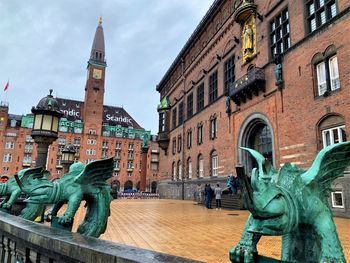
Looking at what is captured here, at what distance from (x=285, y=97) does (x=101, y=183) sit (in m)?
14.6

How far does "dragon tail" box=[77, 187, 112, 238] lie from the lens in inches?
139

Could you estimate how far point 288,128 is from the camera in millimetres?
15508

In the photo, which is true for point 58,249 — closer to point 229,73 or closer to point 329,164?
point 329,164

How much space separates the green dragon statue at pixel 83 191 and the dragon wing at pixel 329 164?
8.00 feet

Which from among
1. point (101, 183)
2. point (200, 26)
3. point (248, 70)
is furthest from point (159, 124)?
point (101, 183)

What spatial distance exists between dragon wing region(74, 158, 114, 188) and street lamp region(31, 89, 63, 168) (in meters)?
4.73

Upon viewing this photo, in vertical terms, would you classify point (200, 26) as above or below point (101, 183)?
above

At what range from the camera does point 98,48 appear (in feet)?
242

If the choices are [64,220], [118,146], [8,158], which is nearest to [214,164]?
[64,220]

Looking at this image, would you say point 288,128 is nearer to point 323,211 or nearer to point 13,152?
point 323,211

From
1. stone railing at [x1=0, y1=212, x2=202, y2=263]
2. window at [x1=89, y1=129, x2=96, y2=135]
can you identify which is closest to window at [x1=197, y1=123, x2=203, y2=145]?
stone railing at [x1=0, y1=212, x2=202, y2=263]

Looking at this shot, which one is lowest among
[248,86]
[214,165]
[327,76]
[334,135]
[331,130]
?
[214,165]

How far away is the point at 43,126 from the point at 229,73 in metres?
18.7

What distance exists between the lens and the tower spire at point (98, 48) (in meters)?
72.7
